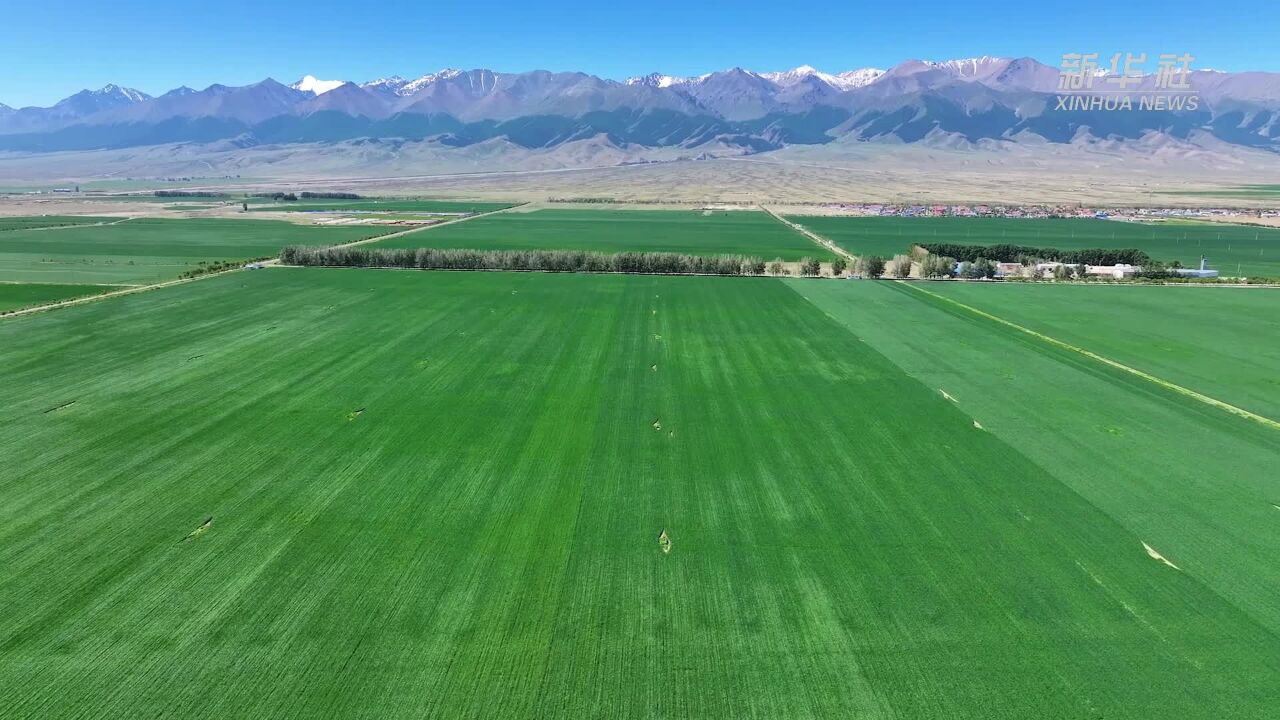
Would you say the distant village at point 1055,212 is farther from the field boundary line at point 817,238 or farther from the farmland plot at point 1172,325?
the farmland plot at point 1172,325

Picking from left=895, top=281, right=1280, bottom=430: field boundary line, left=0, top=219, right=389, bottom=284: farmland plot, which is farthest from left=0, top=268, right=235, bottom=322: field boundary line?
left=895, top=281, right=1280, bottom=430: field boundary line

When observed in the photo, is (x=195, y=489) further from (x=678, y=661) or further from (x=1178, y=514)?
(x=1178, y=514)

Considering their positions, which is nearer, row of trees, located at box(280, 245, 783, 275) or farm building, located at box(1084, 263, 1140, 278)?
farm building, located at box(1084, 263, 1140, 278)

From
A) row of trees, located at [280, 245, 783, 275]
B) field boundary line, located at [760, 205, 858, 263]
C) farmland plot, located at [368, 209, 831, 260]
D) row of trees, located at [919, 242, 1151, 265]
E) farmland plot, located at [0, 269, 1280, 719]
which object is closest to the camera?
farmland plot, located at [0, 269, 1280, 719]

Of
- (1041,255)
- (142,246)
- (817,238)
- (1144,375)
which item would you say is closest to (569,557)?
(1144,375)

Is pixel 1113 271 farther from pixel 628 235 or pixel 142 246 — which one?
pixel 142 246

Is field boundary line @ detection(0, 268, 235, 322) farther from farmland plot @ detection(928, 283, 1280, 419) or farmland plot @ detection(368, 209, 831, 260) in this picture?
farmland plot @ detection(928, 283, 1280, 419)

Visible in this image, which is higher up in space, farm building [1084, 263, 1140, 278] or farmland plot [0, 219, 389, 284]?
farmland plot [0, 219, 389, 284]
